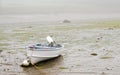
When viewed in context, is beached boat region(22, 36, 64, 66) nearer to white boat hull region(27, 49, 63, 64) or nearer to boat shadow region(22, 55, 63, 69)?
white boat hull region(27, 49, 63, 64)

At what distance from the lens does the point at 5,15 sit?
99.0 meters

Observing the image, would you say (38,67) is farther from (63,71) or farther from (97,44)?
(97,44)

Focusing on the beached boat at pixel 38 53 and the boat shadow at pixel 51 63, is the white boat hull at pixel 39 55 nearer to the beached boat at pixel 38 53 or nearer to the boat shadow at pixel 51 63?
the beached boat at pixel 38 53

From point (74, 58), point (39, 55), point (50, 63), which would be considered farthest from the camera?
point (74, 58)

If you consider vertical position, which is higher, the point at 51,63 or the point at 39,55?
the point at 39,55

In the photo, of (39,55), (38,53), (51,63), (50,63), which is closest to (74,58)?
(51,63)

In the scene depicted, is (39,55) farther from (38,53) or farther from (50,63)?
(50,63)

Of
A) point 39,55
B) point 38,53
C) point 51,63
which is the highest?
point 38,53

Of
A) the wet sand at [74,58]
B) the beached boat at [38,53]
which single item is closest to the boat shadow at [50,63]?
the wet sand at [74,58]

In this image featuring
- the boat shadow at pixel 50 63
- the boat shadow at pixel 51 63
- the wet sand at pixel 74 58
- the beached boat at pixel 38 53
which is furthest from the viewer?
the boat shadow at pixel 51 63

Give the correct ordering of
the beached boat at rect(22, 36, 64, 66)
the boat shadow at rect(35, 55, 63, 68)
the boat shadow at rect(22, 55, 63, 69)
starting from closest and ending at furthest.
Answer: the beached boat at rect(22, 36, 64, 66)
the boat shadow at rect(22, 55, 63, 69)
the boat shadow at rect(35, 55, 63, 68)

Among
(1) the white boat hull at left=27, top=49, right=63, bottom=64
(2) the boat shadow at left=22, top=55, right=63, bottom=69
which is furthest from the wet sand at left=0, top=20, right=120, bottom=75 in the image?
(1) the white boat hull at left=27, top=49, right=63, bottom=64

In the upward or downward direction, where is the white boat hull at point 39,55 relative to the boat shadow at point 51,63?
upward

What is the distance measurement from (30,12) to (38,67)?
259 feet
